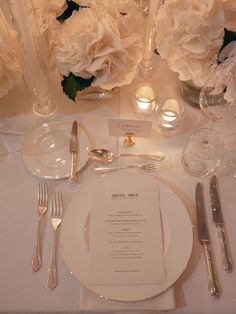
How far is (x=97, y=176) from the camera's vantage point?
829 mm

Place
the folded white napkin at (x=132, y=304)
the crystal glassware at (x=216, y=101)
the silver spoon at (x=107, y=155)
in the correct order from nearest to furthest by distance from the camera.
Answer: the folded white napkin at (x=132, y=304), the crystal glassware at (x=216, y=101), the silver spoon at (x=107, y=155)

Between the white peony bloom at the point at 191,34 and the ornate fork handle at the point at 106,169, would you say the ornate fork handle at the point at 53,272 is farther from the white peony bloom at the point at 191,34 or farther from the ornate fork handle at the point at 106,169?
the white peony bloom at the point at 191,34

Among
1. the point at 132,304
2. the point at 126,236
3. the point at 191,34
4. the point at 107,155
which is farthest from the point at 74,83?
the point at 132,304

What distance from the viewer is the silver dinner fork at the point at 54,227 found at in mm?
700

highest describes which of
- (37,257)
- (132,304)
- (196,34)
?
(196,34)

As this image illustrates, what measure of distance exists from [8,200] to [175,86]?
0.62 metres

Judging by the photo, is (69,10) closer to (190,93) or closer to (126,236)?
(190,93)

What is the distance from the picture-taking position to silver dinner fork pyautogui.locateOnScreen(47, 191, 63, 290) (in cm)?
70

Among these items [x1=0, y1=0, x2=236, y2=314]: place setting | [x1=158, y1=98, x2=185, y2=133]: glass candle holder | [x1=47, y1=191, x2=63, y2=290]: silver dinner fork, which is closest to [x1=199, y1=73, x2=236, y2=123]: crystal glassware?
[x1=0, y1=0, x2=236, y2=314]: place setting

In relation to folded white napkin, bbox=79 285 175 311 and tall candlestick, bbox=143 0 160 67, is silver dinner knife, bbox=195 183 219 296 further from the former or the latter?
tall candlestick, bbox=143 0 160 67

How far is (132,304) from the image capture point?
66cm

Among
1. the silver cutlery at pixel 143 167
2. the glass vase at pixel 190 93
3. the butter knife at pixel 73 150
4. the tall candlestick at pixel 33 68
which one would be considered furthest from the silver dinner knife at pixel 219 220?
the tall candlestick at pixel 33 68

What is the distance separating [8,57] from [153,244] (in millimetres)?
596

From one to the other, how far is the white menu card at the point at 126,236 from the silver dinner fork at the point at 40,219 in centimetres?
13
